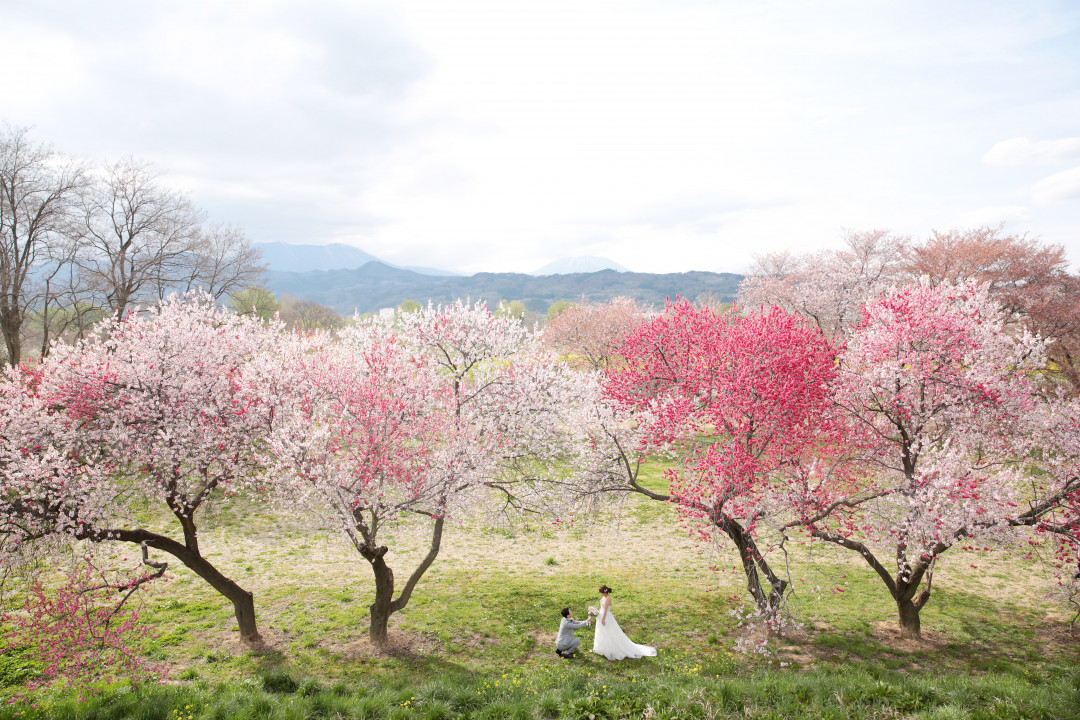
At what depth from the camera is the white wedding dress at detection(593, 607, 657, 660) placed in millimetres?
12297

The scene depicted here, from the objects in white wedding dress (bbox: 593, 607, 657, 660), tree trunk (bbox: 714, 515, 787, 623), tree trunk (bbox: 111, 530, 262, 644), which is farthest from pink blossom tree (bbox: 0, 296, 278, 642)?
tree trunk (bbox: 714, 515, 787, 623)

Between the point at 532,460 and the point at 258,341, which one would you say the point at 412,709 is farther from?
the point at 258,341

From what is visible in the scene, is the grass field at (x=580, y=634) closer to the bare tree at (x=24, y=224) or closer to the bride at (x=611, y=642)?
the bride at (x=611, y=642)

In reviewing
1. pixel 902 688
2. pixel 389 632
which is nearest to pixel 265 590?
pixel 389 632

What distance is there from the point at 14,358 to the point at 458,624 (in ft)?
105

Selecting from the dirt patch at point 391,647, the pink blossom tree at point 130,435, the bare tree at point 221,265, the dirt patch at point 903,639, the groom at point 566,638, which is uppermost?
the bare tree at point 221,265

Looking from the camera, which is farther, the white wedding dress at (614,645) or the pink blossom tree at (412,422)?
the white wedding dress at (614,645)

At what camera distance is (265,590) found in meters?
15.9

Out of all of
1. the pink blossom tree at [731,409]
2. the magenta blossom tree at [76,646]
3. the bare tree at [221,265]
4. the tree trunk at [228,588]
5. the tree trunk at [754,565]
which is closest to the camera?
the magenta blossom tree at [76,646]

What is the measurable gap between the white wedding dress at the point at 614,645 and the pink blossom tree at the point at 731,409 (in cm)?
314

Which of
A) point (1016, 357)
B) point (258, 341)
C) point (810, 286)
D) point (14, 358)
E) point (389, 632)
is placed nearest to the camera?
point (1016, 357)

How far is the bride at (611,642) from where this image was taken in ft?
40.4

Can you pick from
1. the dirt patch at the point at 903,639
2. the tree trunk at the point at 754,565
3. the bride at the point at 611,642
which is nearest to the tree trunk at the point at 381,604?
the bride at the point at 611,642

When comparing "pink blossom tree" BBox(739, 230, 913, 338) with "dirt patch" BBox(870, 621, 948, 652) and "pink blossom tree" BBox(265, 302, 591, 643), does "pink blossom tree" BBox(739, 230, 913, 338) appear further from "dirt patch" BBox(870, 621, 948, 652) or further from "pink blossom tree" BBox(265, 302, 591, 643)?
"pink blossom tree" BBox(265, 302, 591, 643)
